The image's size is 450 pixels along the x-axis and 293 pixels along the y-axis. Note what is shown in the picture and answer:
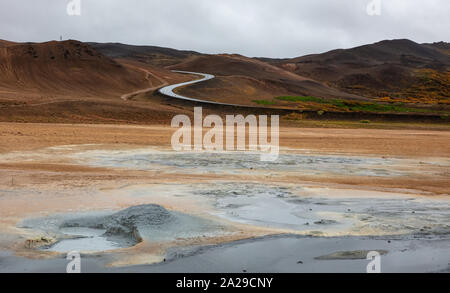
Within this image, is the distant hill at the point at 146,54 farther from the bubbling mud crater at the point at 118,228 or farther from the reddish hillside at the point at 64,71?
the bubbling mud crater at the point at 118,228

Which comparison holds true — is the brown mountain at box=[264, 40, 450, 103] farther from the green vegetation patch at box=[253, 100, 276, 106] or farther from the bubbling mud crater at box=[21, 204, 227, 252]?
the bubbling mud crater at box=[21, 204, 227, 252]

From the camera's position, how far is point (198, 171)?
15.6 m

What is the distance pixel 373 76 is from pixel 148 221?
11038 cm

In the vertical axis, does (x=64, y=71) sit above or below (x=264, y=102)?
above

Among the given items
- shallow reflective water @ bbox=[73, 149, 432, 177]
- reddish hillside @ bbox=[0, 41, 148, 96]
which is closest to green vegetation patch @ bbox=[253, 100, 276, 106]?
reddish hillside @ bbox=[0, 41, 148, 96]

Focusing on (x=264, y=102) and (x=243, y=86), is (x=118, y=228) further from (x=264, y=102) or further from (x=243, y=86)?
(x=243, y=86)

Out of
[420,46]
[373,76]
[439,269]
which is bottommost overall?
[439,269]

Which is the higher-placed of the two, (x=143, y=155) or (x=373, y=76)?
(x=373, y=76)

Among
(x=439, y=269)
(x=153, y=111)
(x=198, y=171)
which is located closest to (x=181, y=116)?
(x=153, y=111)

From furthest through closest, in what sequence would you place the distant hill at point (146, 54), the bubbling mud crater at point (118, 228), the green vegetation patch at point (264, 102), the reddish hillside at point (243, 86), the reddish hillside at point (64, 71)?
the distant hill at point (146, 54) < the reddish hillside at point (243, 86) < the reddish hillside at point (64, 71) < the green vegetation patch at point (264, 102) < the bubbling mud crater at point (118, 228)

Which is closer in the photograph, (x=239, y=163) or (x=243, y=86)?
(x=239, y=163)

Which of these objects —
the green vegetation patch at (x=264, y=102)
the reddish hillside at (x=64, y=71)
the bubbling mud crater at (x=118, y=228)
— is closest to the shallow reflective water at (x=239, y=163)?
the bubbling mud crater at (x=118, y=228)

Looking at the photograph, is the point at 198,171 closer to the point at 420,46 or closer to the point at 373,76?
the point at 373,76

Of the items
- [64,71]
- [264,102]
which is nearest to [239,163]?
[264,102]
